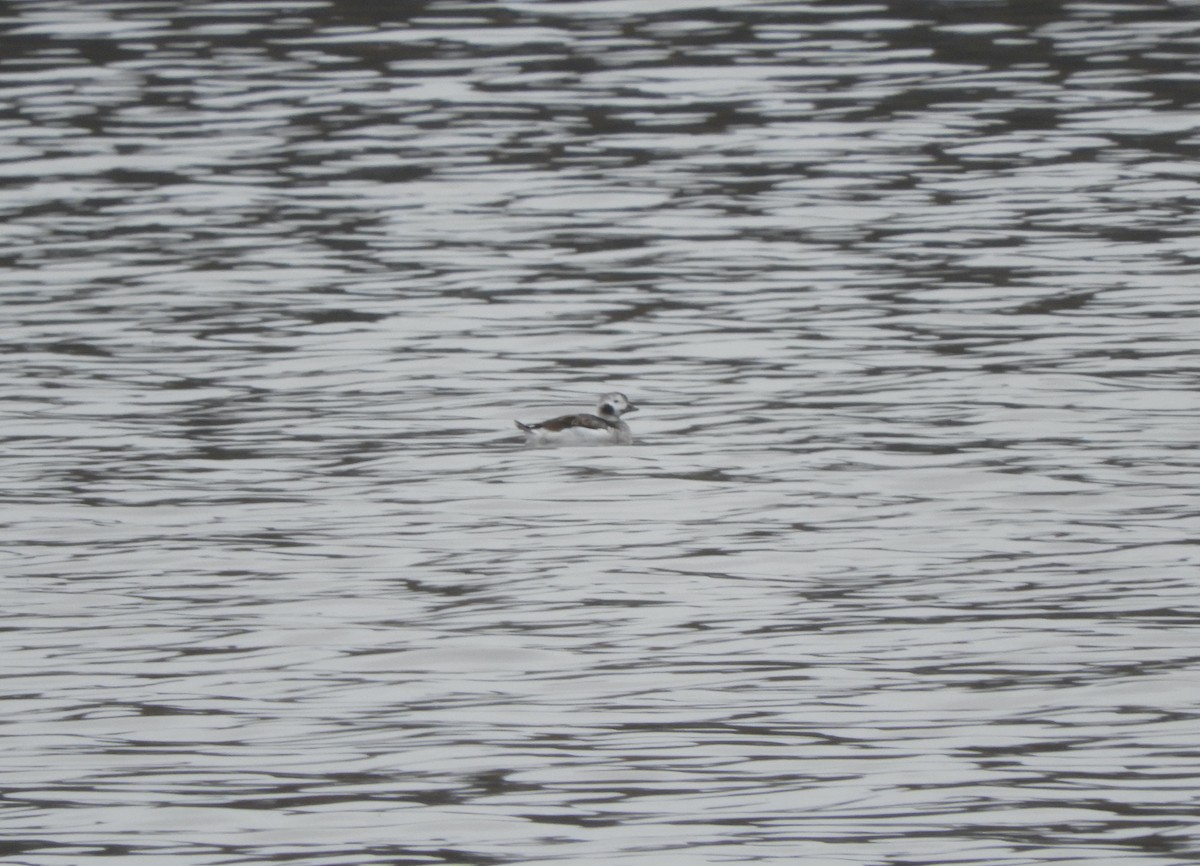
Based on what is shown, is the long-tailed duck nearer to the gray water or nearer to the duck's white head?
the duck's white head

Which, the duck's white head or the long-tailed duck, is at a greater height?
the duck's white head

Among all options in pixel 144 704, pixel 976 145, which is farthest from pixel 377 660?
pixel 976 145

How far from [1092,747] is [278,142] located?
17.4 metres

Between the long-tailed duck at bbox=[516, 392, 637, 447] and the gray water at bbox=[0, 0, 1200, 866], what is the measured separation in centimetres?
16

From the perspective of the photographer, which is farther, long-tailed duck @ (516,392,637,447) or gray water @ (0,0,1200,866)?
long-tailed duck @ (516,392,637,447)

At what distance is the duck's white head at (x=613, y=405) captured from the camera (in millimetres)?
14883

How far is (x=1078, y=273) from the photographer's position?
19281mm

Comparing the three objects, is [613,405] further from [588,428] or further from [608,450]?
[608,450]

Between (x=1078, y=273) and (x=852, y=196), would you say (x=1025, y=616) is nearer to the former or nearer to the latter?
(x=1078, y=273)

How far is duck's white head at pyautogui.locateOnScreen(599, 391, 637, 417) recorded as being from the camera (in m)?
14.9

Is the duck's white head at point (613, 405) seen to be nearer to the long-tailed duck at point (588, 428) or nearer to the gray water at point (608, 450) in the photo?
the long-tailed duck at point (588, 428)

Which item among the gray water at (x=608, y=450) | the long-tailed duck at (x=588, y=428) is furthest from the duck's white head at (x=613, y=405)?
the gray water at (x=608, y=450)

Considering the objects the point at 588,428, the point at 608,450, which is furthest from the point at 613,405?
the point at 608,450

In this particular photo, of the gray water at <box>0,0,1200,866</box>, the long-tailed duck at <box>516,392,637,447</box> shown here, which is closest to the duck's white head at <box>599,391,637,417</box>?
the long-tailed duck at <box>516,392,637,447</box>
